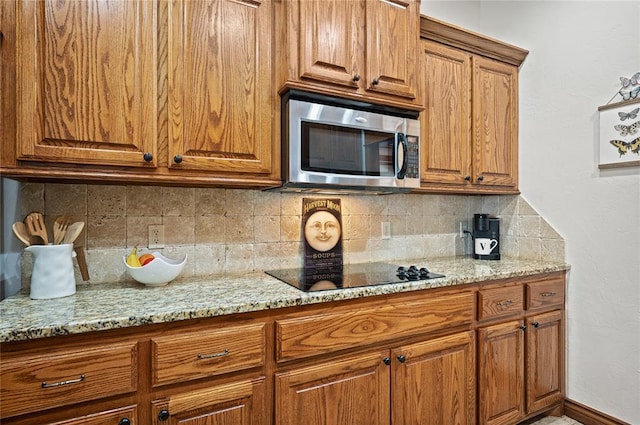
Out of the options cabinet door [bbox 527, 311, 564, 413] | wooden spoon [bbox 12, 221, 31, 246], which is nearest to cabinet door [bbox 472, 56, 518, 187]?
cabinet door [bbox 527, 311, 564, 413]

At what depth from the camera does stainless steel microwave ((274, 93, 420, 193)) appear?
1.63 m

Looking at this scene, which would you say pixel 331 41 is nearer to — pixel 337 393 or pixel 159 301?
pixel 159 301

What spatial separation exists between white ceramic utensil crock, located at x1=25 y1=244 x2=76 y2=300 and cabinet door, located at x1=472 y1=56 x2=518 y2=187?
2.19m

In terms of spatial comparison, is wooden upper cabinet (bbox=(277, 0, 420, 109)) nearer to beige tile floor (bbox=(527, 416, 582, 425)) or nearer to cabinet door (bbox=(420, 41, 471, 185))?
cabinet door (bbox=(420, 41, 471, 185))

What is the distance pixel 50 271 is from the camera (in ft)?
4.39

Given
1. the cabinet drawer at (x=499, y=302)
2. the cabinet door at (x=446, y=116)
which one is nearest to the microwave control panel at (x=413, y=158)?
the cabinet door at (x=446, y=116)

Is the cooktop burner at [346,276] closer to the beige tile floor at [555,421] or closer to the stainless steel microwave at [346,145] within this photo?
the stainless steel microwave at [346,145]

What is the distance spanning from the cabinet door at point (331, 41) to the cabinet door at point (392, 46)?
0.20 feet

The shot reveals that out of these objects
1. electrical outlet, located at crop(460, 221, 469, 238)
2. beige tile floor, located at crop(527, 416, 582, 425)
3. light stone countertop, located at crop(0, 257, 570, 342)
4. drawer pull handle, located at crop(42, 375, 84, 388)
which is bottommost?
beige tile floor, located at crop(527, 416, 582, 425)

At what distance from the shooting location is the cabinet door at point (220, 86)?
57.8 inches

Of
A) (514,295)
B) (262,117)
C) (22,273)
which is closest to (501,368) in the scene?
(514,295)

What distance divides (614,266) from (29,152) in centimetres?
282

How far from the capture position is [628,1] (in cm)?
198

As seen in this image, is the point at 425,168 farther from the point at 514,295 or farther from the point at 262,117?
the point at 262,117
